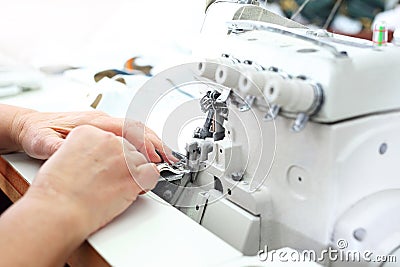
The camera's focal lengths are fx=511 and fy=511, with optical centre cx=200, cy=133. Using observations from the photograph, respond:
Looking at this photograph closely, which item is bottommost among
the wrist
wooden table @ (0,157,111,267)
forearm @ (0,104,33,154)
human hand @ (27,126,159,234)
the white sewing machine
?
wooden table @ (0,157,111,267)

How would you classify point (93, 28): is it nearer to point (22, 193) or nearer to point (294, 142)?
point (22, 193)

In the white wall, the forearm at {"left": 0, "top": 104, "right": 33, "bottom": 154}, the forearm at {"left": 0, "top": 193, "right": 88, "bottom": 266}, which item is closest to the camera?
the forearm at {"left": 0, "top": 193, "right": 88, "bottom": 266}

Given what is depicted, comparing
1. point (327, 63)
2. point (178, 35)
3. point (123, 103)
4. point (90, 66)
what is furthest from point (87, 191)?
point (178, 35)

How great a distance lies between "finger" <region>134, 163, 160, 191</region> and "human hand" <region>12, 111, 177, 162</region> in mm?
76

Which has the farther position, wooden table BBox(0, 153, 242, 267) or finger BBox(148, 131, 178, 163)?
finger BBox(148, 131, 178, 163)

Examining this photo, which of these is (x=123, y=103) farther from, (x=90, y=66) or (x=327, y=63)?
(x=327, y=63)

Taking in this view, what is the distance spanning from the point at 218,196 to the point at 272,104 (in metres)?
0.20

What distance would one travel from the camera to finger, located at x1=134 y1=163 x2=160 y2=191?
68 cm

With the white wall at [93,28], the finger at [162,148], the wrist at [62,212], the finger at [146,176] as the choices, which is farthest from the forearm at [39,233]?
the white wall at [93,28]

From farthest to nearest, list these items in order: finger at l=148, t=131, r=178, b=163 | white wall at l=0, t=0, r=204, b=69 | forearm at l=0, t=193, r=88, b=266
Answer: white wall at l=0, t=0, r=204, b=69 < finger at l=148, t=131, r=178, b=163 < forearm at l=0, t=193, r=88, b=266

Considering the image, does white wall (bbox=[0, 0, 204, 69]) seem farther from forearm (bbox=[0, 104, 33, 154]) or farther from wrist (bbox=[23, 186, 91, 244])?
wrist (bbox=[23, 186, 91, 244])

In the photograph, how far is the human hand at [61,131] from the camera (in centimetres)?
77

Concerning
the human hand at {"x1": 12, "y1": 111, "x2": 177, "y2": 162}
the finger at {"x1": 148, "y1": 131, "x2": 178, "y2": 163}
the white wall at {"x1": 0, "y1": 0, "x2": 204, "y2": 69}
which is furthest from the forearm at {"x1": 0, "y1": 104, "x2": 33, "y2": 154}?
the white wall at {"x1": 0, "y1": 0, "x2": 204, "y2": 69}

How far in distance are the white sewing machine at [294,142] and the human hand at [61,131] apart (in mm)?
40
